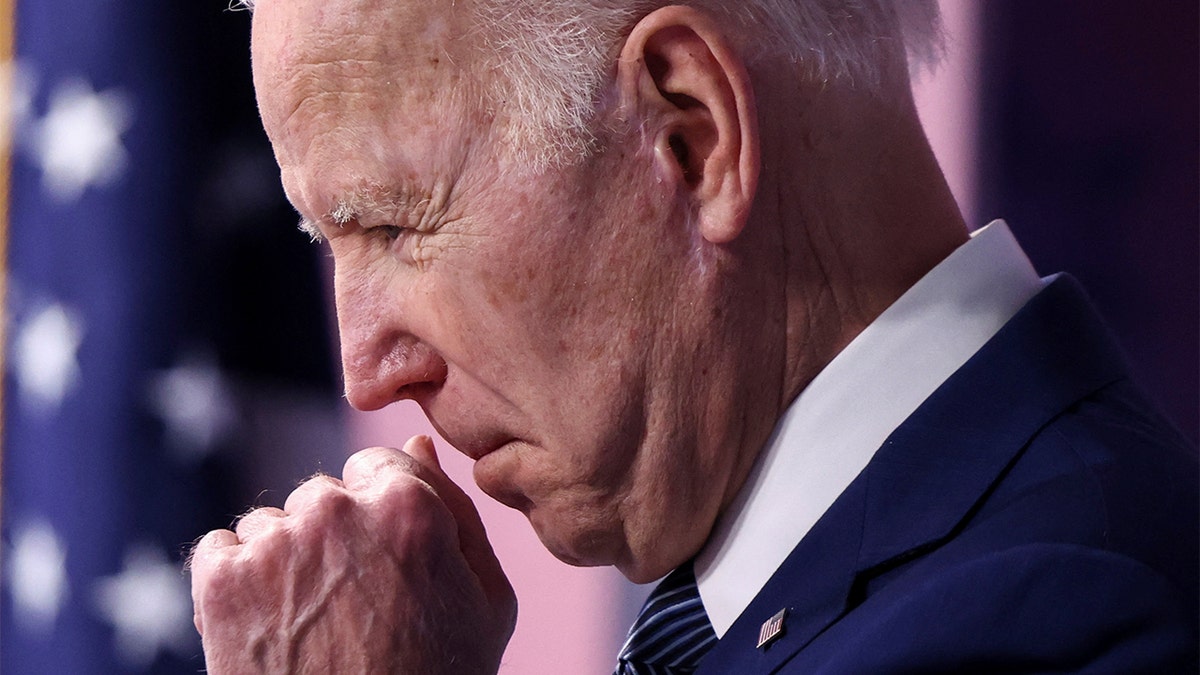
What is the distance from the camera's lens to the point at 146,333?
6.31ft

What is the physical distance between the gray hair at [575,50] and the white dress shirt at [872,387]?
0.20m

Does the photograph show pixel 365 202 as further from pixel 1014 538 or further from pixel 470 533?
pixel 1014 538

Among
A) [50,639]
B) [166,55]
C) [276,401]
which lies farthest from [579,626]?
[166,55]

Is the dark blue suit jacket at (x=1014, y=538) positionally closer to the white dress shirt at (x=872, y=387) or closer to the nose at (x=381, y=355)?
the white dress shirt at (x=872, y=387)

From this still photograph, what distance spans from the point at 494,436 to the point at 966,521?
0.42 meters

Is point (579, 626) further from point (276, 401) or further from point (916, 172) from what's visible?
point (916, 172)

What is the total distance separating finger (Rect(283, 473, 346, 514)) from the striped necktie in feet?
1.09

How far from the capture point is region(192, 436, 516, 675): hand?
3.44 feet

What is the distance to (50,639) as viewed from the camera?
2.00 m

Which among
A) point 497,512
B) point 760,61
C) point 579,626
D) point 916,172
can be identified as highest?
point 760,61

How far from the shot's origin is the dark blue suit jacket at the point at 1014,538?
73 cm

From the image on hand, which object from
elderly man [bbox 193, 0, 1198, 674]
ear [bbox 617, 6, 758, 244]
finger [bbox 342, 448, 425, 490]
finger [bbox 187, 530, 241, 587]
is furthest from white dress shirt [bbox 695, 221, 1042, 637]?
finger [bbox 187, 530, 241, 587]

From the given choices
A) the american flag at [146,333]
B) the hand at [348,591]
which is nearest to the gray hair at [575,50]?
the hand at [348,591]

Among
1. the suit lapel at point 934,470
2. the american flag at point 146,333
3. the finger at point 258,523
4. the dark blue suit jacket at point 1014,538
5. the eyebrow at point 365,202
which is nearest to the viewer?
the dark blue suit jacket at point 1014,538
